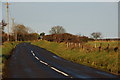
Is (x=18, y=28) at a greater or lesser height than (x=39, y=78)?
greater

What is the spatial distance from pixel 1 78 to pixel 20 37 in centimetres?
12308

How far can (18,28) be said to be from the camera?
462 ft

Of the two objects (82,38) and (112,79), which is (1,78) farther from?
(82,38)

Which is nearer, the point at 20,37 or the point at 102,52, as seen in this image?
the point at 102,52

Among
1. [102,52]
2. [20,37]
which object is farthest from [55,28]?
[102,52]

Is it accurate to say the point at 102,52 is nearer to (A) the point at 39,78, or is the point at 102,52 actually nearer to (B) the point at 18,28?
(A) the point at 39,78

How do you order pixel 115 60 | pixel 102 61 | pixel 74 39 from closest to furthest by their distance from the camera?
pixel 115 60 < pixel 102 61 < pixel 74 39

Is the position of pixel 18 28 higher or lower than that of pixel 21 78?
higher

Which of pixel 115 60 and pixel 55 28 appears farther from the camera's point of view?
pixel 55 28

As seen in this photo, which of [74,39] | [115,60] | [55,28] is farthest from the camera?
[55,28]

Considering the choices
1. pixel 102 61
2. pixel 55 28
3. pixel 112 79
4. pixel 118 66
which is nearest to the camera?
pixel 112 79

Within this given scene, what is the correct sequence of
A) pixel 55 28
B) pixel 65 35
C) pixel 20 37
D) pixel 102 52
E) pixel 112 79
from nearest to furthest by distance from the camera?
1. pixel 112 79
2. pixel 102 52
3. pixel 65 35
4. pixel 55 28
5. pixel 20 37

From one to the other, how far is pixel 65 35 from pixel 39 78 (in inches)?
1987

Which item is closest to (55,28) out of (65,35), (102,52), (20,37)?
(20,37)
